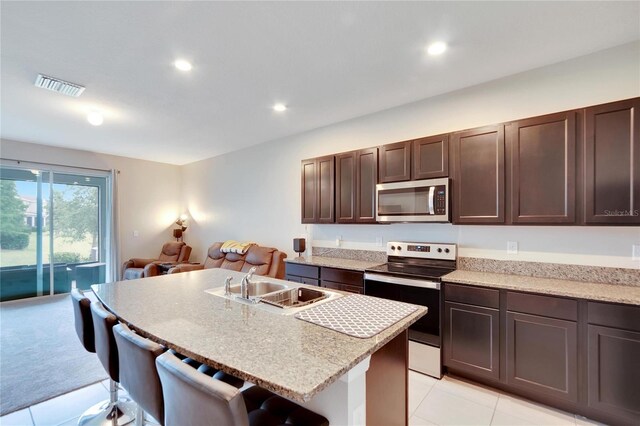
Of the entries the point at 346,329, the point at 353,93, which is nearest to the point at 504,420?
the point at 346,329

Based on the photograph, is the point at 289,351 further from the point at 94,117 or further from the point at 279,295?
the point at 94,117

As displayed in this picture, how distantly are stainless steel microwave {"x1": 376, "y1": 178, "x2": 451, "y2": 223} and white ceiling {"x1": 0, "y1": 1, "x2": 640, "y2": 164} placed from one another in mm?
989

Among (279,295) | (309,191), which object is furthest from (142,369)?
(309,191)

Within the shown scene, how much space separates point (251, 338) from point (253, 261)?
347cm

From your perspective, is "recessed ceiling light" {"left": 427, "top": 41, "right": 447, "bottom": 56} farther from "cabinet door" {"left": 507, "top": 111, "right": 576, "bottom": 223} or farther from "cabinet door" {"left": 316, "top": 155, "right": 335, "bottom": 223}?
"cabinet door" {"left": 316, "top": 155, "right": 335, "bottom": 223}

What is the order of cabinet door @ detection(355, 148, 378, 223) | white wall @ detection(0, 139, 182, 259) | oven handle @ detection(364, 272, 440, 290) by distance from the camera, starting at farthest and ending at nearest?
white wall @ detection(0, 139, 182, 259) < cabinet door @ detection(355, 148, 378, 223) < oven handle @ detection(364, 272, 440, 290)

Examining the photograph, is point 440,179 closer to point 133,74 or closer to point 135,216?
point 133,74

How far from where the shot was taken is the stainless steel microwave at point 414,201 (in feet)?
9.02

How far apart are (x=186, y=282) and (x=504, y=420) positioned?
258 centimetres

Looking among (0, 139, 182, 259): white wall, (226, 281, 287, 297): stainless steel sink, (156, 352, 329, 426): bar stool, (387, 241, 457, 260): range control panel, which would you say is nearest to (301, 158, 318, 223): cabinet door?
(387, 241, 457, 260): range control panel

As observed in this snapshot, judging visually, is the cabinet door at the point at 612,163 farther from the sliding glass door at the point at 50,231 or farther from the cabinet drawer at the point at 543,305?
the sliding glass door at the point at 50,231

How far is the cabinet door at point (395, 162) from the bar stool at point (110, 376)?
2621 millimetres

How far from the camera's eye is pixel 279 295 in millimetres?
2020

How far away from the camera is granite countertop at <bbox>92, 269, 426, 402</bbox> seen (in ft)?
3.15
